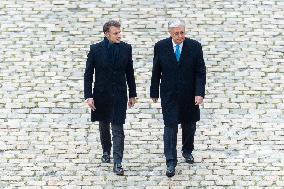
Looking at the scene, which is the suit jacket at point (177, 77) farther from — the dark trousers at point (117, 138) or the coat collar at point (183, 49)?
the dark trousers at point (117, 138)

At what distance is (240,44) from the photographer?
14062 mm

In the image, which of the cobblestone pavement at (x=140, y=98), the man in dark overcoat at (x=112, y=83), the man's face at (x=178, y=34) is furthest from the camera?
the cobblestone pavement at (x=140, y=98)

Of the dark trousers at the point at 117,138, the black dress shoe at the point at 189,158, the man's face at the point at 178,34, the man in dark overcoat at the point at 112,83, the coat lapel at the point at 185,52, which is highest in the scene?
the man's face at the point at 178,34

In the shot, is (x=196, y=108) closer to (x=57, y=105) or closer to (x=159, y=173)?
(x=159, y=173)

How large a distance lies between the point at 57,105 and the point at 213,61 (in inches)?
109

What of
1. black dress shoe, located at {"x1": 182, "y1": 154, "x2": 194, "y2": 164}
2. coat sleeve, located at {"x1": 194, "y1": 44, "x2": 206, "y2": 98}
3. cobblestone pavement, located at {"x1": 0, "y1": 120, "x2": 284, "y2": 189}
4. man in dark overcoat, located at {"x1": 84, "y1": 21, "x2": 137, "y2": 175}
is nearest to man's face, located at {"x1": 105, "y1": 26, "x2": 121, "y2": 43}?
man in dark overcoat, located at {"x1": 84, "y1": 21, "x2": 137, "y2": 175}

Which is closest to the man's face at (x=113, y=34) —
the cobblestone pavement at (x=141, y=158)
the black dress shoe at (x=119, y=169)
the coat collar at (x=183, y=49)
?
the coat collar at (x=183, y=49)

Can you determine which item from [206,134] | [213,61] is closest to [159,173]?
[206,134]

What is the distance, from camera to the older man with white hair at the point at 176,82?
1010 cm

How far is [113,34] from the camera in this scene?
9984 mm

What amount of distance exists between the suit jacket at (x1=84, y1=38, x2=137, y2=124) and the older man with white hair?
0.33 metres

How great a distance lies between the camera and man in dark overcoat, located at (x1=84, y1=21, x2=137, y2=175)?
10094 millimetres

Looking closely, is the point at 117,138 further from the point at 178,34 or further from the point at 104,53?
the point at 178,34

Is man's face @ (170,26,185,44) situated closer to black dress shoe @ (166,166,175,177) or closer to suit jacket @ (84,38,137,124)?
suit jacket @ (84,38,137,124)
